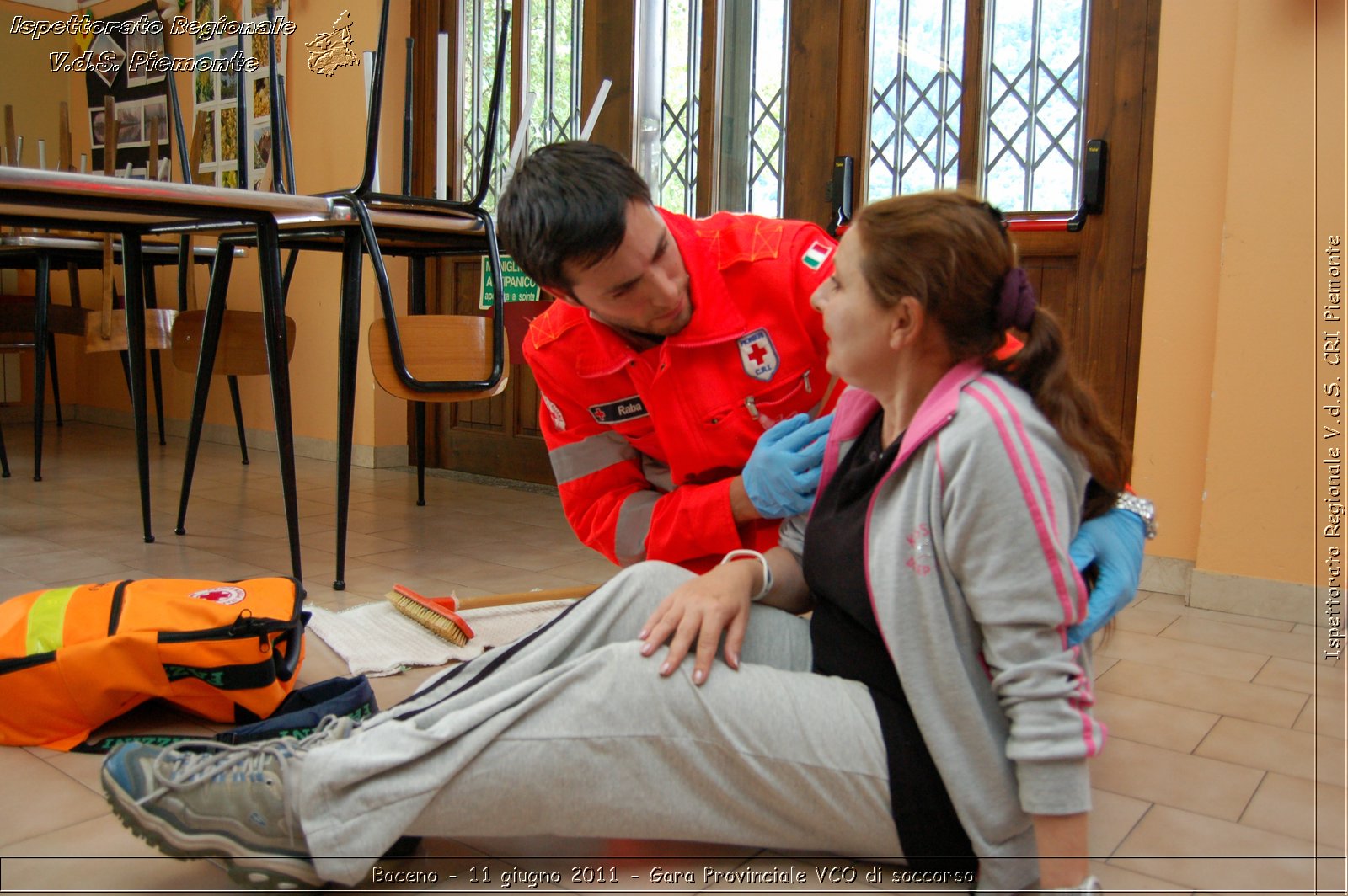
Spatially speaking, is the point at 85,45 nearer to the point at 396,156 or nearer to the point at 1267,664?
the point at 396,156

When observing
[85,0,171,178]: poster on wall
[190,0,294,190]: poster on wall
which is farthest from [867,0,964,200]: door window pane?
[85,0,171,178]: poster on wall

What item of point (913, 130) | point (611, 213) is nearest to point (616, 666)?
point (611, 213)

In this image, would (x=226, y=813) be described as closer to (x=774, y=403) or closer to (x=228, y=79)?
(x=774, y=403)

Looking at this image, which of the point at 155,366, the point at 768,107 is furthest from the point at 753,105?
the point at 155,366

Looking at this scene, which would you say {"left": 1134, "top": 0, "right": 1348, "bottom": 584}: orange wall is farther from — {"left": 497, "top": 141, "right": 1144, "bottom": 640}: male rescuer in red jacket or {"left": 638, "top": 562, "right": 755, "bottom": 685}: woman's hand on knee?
{"left": 638, "top": 562, "right": 755, "bottom": 685}: woman's hand on knee

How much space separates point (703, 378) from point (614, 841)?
63 centimetres

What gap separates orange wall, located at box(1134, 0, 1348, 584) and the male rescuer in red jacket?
3.59ft

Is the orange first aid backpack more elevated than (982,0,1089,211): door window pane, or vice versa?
(982,0,1089,211): door window pane

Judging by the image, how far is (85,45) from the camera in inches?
221

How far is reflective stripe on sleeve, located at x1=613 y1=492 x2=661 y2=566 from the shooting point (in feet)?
5.14

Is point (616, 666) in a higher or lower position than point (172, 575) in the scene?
higher

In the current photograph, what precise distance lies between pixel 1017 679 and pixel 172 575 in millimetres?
2086

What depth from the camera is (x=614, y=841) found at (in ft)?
3.89

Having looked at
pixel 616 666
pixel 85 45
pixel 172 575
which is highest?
pixel 85 45
